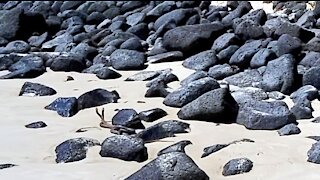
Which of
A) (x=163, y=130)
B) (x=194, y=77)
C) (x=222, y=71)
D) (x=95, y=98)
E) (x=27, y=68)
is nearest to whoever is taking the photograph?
(x=163, y=130)

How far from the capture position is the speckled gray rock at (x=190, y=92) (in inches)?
218

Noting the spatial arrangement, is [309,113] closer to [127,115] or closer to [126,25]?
[127,115]

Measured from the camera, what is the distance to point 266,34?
7805 mm

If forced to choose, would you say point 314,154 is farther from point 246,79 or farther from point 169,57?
point 169,57

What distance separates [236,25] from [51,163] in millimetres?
4569

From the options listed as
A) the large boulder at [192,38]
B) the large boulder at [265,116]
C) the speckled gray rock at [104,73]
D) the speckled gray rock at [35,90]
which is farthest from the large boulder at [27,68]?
the large boulder at [265,116]

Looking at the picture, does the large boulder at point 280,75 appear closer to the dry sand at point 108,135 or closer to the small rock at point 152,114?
the dry sand at point 108,135

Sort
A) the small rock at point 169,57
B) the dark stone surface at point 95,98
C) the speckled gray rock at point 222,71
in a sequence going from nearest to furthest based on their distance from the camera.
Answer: the dark stone surface at point 95,98 < the speckled gray rock at point 222,71 < the small rock at point 169,57

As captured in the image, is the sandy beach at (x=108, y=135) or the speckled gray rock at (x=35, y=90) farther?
the speckled gray rock at (x=35, y=90)

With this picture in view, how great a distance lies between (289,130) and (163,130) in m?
0.94

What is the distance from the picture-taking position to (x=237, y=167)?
404 cm

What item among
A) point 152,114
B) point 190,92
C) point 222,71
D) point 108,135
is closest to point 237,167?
point 108,135

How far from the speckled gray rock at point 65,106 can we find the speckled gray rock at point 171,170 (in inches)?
73.6

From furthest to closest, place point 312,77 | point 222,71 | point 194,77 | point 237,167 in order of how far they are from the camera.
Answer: point 222,71 → point 194,77 → point 312,77 → point 237,167
